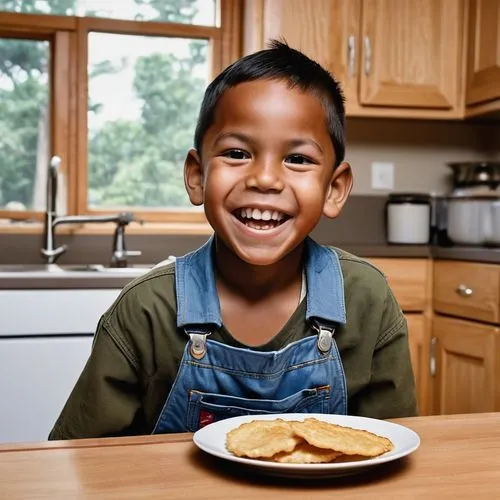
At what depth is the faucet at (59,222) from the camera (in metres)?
2.68

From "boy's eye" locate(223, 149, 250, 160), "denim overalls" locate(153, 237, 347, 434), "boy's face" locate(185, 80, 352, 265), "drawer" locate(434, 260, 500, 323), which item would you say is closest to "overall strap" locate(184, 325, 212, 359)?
"denim overalls" locate(153, 237, 347, 434)

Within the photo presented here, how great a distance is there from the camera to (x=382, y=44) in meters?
2.89

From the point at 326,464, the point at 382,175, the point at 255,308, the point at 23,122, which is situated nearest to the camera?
the point at 326,464

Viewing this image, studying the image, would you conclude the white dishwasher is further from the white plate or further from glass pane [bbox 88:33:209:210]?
the white plate

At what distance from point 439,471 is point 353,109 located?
2396 mm

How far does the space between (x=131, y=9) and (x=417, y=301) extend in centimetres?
157

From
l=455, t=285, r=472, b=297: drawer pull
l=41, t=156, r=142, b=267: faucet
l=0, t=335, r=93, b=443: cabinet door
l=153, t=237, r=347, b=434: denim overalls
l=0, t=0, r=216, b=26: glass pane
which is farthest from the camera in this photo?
l=0, t=0, r=216, b=26: glass pane

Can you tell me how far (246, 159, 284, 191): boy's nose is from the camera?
92cm

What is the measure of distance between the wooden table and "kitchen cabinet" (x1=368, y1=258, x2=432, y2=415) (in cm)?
200

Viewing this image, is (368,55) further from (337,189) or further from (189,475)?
(189,475)

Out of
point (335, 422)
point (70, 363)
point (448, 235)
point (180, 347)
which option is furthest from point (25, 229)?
point (335, 422)

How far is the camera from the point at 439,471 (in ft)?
2.08

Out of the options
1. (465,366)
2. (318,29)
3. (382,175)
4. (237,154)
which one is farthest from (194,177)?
(382,175)

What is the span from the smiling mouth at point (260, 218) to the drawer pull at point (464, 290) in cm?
170
